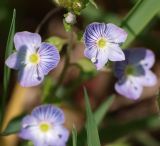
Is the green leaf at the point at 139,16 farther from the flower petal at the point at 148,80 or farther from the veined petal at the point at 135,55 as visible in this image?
the flower petal at the point at 148,80

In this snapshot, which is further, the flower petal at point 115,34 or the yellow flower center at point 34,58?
the yellow flower center at point 34,58

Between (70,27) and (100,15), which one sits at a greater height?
(70,27)

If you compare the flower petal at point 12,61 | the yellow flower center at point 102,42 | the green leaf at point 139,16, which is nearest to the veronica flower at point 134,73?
the green leaf at point 139,16

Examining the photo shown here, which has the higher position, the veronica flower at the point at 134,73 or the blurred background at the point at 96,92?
the veronica flower at the point at 134,73

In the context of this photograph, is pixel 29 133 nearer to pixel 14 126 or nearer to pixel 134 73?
pixel 14 126

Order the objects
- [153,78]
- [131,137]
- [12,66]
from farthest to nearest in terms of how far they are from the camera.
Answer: [131,137] → [153,78] → [12,66]

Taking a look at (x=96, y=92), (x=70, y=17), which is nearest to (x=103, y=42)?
(x=70, y=17)

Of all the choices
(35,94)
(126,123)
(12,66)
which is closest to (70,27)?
(12,66)

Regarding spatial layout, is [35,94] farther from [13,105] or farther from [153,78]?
[153,78]
